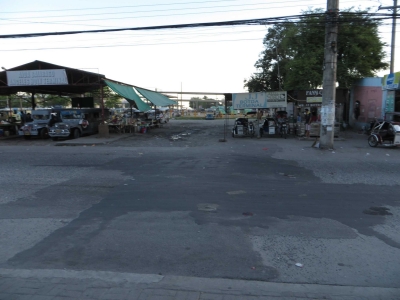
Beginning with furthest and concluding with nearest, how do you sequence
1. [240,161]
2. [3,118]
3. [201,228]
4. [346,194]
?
1. [3,118]
2. [240,161]
3. [346,194]
4. [201,228]

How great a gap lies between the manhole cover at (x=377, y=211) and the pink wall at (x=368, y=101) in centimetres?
1999

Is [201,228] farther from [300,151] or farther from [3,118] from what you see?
[3,118]

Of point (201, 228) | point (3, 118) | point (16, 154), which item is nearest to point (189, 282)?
point (201, 228)

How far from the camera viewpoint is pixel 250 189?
8.32 metres

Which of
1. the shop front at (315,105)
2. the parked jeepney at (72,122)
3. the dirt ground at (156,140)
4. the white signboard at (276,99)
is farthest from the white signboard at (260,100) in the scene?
the parked jeepney at (72,122)

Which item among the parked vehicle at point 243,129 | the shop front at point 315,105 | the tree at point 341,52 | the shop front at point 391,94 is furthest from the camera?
the tree at point 341,52

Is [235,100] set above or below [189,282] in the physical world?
above

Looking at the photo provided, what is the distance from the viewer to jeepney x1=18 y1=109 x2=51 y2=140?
73.8 ft

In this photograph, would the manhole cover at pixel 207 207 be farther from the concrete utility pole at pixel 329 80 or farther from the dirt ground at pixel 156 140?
the dirt ground at pixel 156 140

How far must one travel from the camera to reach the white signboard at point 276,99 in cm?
2128

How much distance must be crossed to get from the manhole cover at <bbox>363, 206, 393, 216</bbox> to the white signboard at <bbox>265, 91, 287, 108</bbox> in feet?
49.2

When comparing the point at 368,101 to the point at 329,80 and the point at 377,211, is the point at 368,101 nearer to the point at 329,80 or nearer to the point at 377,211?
the point at 329,80

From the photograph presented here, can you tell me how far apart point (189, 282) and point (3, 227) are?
3.67 m

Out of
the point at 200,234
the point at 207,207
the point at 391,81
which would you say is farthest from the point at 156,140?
the point at 200,234
